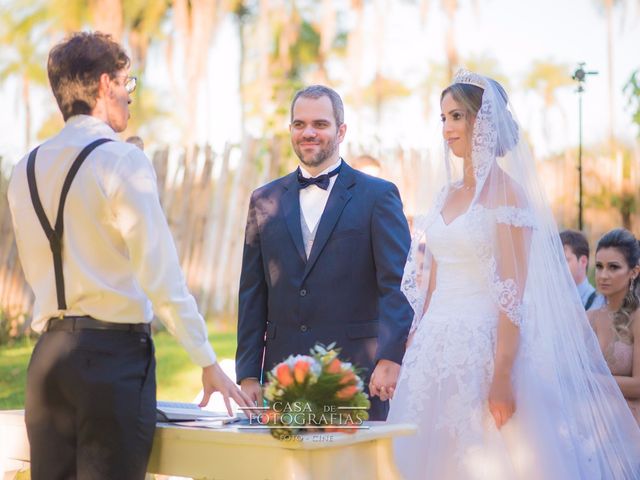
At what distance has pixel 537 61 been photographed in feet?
163

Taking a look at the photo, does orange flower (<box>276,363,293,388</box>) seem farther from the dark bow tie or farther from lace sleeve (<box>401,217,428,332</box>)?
lace sleeve (<box>401,217,428,332</box>)

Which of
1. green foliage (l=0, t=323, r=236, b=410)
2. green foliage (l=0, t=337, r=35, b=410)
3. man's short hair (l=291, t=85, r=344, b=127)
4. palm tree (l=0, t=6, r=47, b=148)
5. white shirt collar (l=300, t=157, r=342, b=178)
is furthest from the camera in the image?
palm tree (l=0, t=6, r=47, b=148)

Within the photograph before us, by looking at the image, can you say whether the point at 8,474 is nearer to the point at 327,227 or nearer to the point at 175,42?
the point at 327,227

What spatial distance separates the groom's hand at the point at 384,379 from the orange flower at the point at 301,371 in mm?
1092

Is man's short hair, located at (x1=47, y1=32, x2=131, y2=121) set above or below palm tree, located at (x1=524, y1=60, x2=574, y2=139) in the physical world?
below

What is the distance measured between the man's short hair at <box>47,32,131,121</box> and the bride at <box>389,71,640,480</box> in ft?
6.16

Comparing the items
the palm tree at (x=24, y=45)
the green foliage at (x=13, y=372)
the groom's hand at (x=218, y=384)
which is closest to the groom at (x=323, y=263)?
the groom's hand at (x=218, y=384)

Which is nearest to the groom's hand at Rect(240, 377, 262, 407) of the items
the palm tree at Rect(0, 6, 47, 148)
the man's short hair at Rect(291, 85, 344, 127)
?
the man's short hair at Rect(291, 85, 344, 127)

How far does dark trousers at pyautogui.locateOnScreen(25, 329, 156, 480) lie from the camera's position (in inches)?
117

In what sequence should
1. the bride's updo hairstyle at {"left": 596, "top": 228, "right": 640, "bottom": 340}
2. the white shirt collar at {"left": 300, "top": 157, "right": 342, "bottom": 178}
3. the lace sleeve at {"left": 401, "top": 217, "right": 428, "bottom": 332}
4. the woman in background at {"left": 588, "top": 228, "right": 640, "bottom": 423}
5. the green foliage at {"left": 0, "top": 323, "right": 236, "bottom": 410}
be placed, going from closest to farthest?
the white shirt collar at {"left": 300, "top": 157, "right": 342, "bottom": 178}
the lace sleeve at {"left": 401, "top": 217, "right": 428, "bottom": 332}
the woman in background at {"left": 588, "top": 228, "right": 640, "bottom": 423}
the bride's updo hairstyle at {"left": 596, "top": 228, "right": 640, "bottom": 340}
the green foliage at {"left": 0, "top": 323, "right": 236, "bottom": 410}

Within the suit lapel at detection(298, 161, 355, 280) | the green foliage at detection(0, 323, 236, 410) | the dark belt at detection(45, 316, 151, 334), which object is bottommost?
the green foliage at detection(0, 323, 236, 410)

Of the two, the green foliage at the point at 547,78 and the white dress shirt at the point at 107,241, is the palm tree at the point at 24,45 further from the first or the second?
the white dress shirt at the point at 107,241

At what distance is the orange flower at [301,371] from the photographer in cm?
306

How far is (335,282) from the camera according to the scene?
14.4 ft
